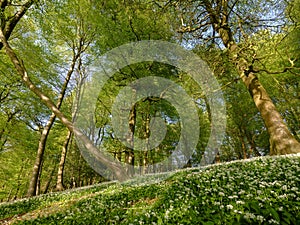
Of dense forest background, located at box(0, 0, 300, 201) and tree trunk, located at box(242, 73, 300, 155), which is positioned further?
dense forest background, located at box(0, 0, 300, 201)

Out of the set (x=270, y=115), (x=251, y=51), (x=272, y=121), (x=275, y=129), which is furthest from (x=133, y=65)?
(x=275, y=129)

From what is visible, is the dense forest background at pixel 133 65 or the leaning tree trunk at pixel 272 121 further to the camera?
the dense forest background at pixel 133 65

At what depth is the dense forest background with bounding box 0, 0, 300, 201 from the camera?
11.5 metres

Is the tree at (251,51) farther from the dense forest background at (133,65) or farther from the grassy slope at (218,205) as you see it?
the grassy slope at (218,205)

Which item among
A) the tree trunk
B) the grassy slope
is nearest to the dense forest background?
the tree trunk

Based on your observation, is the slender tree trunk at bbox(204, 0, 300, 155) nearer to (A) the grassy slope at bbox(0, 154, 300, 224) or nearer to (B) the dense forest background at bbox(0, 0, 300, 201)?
(B) the dense forest background at bbox(0, 0, 300, 201)

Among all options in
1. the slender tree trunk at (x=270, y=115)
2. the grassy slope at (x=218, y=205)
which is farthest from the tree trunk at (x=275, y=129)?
the grassy slope at (x=218, y=205)

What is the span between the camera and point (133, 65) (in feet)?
63.1

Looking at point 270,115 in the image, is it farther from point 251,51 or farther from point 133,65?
point 133,65

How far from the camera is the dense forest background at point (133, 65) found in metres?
11.5

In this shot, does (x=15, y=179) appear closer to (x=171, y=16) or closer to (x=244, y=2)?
(x=171, y=16)

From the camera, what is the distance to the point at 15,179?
35.8m

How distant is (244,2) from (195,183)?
42.8 ft

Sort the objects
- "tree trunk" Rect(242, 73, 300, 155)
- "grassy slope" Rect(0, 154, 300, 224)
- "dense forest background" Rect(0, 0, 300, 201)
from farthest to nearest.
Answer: "dense forest background" Rect(0, 0, 300, 201)
"tree trunk" Rect(242, 73, 300, 155)
"grassy slope" Rect(0, 154, 300, 224)
